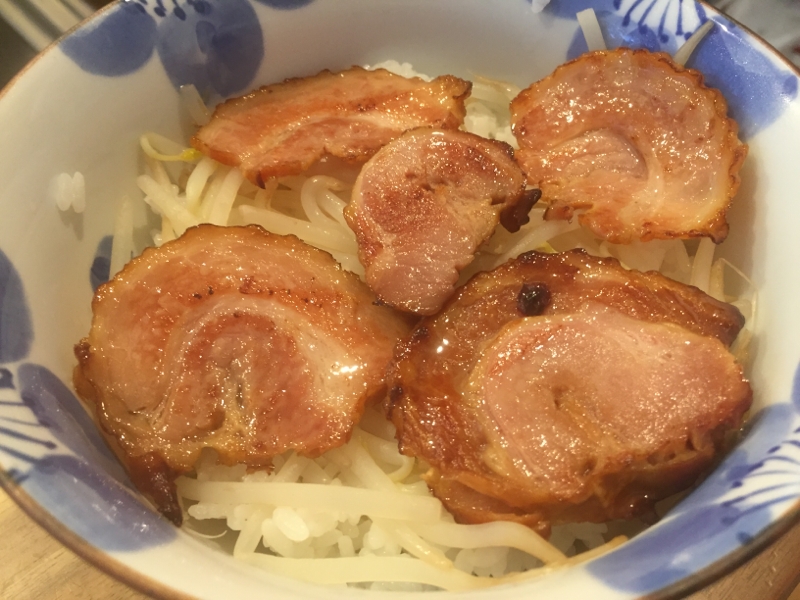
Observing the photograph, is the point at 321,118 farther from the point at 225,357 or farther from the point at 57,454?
the point at 57,454

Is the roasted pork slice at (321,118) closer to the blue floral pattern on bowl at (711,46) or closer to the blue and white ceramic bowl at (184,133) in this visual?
the blue and white ceramic bowl at (184,133)

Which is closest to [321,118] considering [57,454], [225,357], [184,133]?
[184,133]

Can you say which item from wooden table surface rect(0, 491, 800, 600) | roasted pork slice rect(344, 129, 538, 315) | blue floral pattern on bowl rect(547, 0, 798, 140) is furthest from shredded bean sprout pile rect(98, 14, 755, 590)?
wooden table surface rect(0, 491, 800, 600)

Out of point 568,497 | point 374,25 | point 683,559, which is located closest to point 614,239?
point 568,497

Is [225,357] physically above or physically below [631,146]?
below

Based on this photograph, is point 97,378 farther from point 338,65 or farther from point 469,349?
point 338,65

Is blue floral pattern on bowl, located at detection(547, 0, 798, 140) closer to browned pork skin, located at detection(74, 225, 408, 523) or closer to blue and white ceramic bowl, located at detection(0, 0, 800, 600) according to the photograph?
blue and white ceramic bowl, located at detection(0, 0, 800, 600)
